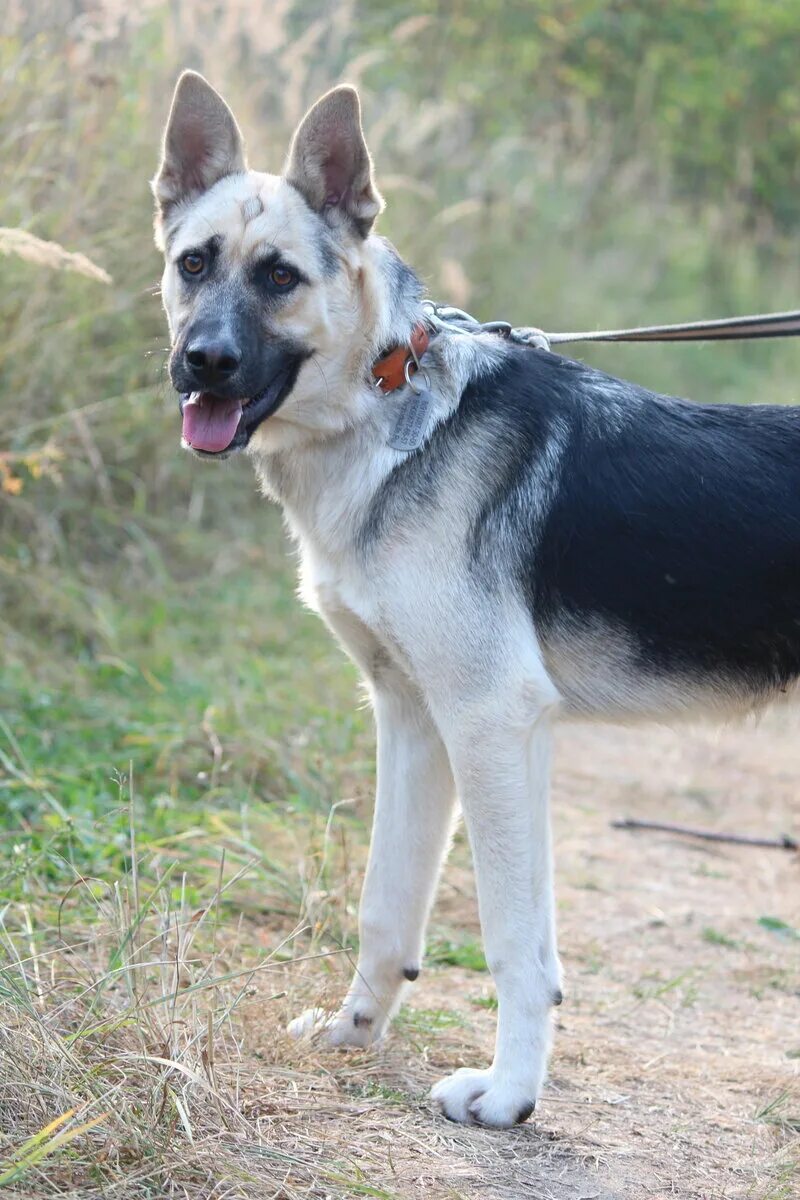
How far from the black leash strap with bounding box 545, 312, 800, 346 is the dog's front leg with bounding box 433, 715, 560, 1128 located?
1253 millimetres

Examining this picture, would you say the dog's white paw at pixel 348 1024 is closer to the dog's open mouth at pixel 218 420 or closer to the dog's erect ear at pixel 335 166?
the dog's open mouth at pixel 218 420

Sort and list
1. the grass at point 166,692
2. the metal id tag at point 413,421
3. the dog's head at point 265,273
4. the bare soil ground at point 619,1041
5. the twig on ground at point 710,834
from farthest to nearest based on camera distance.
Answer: the twig on ground at point 710,834 < the metal id tag at point 413,421 < the dog's head at point 265,273 < the bare soil ground at point 619,1041 < the grass at point 166,692

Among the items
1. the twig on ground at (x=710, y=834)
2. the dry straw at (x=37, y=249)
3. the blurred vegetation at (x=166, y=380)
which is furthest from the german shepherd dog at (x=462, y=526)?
the twig on ground at (x=710, y=834)

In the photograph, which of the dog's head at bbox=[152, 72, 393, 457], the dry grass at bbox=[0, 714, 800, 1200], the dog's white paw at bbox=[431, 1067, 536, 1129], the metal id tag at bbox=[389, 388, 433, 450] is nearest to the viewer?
the dry grass at bbox=[0, 714, 800, 1200]

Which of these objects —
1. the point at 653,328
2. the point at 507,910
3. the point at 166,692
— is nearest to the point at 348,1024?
the point at 507,910

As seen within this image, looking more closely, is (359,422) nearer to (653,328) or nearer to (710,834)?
(653,328)

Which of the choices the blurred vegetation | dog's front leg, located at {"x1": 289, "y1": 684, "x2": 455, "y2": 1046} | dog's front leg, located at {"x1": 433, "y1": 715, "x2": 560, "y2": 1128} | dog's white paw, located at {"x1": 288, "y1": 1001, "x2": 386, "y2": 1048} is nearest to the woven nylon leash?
the blurred vegetation

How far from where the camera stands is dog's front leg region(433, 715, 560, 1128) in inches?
120

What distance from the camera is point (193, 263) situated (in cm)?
332

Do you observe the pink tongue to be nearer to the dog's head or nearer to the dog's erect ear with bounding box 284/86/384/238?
the dog's head

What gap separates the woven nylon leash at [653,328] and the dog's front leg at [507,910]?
1130mm

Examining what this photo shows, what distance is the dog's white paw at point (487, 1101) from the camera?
3.02 m

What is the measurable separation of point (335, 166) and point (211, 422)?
76 cm

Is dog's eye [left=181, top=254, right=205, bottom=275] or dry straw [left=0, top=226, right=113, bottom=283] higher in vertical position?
dog's eye [left=181, top=254, right=205, bottom=275]
